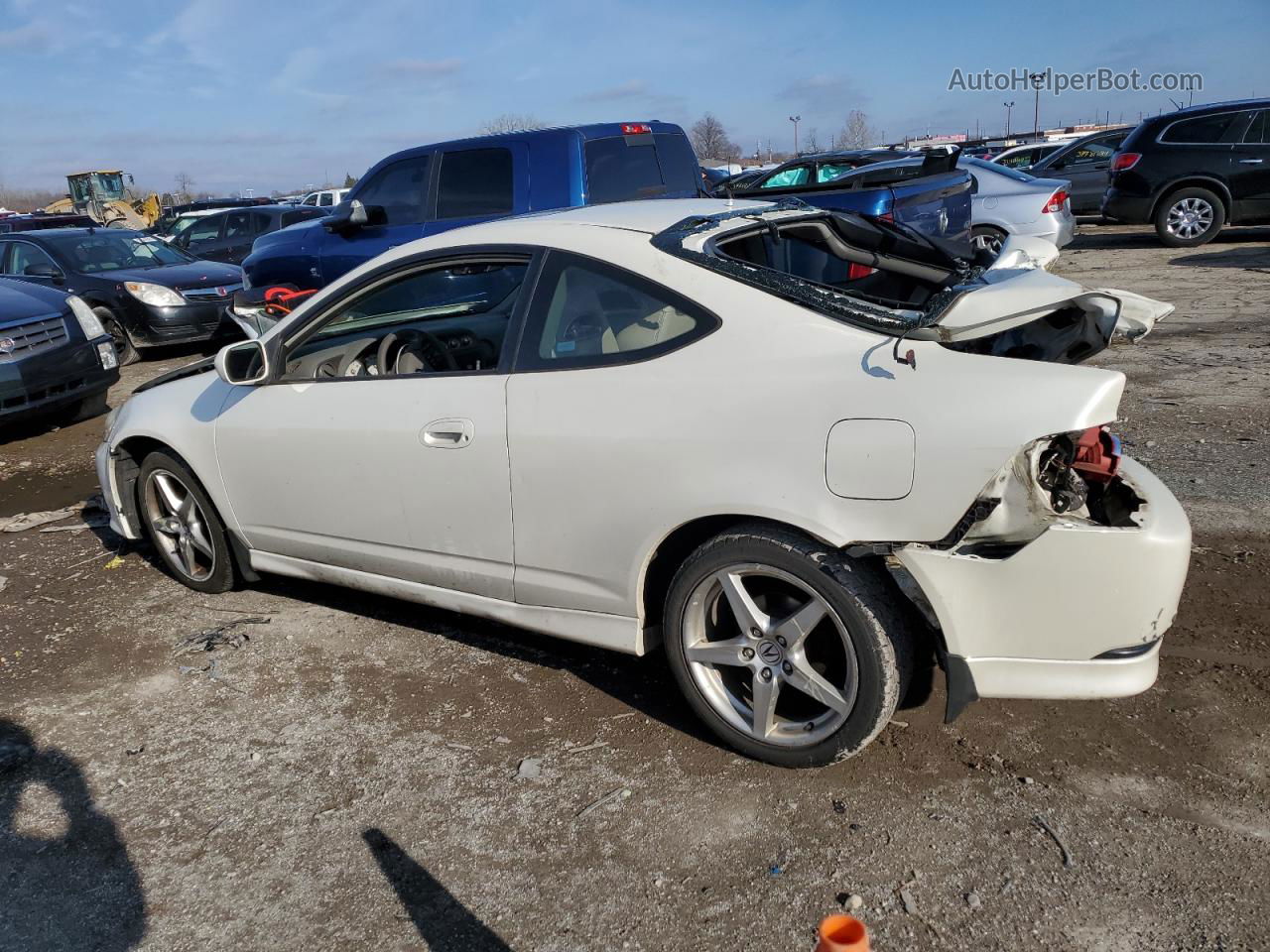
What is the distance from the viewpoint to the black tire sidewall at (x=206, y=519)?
4.42 m

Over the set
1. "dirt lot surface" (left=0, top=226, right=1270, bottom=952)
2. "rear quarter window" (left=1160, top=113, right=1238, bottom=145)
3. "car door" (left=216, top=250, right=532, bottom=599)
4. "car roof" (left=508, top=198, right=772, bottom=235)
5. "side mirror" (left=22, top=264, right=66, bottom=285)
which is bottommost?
"dirt lot surface" (left=0, top=226, right=1270, bottom=952)

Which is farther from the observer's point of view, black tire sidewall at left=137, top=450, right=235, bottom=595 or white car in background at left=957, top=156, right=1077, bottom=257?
white car in background at left=957, top=156, right=1077, bottom=257

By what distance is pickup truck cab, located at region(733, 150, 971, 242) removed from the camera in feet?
24.9

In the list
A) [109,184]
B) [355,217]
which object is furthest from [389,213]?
[109,184]

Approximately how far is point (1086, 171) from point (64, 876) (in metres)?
19.3

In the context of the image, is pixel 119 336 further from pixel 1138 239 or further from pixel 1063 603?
pixel 1138 239

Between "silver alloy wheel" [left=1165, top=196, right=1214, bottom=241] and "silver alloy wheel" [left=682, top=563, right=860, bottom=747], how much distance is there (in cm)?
1353

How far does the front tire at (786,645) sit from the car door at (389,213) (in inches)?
223

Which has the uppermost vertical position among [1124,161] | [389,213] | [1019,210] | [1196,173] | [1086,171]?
[1086,171]

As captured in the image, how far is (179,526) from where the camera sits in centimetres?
461

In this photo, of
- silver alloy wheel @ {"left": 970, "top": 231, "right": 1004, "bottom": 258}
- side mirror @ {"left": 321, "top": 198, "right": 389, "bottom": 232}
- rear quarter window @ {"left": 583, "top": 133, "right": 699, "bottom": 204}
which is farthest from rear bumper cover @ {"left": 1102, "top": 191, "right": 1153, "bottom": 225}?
side mirror @ {"left": 321, "top": 198, "right": 389, "bottom": 232}

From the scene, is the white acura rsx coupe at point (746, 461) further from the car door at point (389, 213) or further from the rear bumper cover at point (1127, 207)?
the rear bumper cover at point (1127, 207)

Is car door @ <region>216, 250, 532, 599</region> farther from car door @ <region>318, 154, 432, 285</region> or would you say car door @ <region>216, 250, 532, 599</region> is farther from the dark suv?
the dark suv

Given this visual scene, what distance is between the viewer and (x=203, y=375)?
14.5 ft
